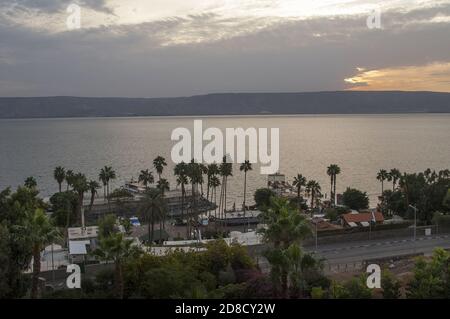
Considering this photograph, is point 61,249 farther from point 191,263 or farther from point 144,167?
point 144,167

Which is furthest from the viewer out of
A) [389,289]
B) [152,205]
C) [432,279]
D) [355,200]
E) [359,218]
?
[355,200]

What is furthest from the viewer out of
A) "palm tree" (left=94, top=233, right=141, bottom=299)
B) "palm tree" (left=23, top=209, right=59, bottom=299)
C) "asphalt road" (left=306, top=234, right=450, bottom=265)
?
"asphalt road" (left=306, top=234, right=450, bottom=265)

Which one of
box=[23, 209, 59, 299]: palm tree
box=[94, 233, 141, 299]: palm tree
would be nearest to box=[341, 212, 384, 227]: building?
box=[94, 233, 141, 299]: palm tree

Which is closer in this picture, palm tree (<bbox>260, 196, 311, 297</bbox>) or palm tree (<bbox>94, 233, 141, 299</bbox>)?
palm tree (<bbox>260, 196, 311, 297</bbox>)

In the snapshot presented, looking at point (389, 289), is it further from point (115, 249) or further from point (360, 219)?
point (360, 219)

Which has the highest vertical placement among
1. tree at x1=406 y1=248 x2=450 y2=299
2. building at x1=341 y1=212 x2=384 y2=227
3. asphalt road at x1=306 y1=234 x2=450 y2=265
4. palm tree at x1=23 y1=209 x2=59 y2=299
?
palm tree at x1=23 y1=209 x2=59 y2=299

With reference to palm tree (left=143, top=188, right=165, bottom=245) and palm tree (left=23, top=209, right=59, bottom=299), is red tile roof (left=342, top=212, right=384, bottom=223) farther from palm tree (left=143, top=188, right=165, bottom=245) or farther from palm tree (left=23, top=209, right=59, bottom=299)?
palm tree (left=23, top=209, right=59, bottom=299)

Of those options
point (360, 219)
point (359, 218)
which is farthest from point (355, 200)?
point (360, 219)

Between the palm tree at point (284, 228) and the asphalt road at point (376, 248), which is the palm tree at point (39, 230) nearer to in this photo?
the palm tree at point (284, 228)

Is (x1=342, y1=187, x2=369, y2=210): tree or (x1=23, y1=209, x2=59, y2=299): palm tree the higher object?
(x1=23, y1=209, x2=59, y2=299): palm tree
